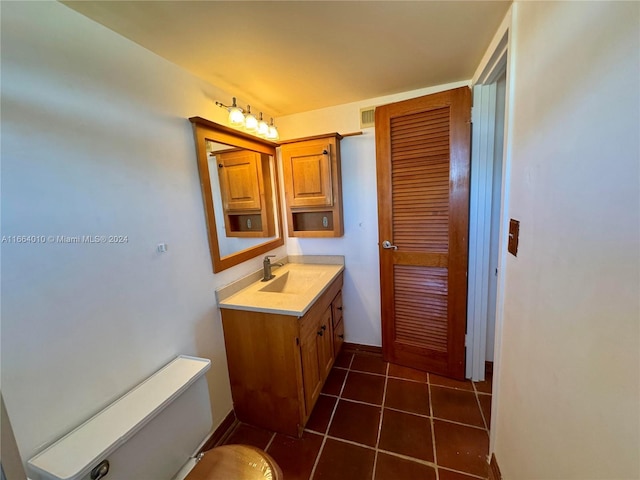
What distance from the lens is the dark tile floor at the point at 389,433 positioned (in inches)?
52.3

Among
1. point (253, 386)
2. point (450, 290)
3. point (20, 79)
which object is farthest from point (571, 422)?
point (20, 79)

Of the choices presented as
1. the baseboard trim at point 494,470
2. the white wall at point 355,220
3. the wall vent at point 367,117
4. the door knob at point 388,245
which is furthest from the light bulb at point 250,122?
the baseboard trim at point 494,470

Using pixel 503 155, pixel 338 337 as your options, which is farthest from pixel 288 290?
pixel 503 155

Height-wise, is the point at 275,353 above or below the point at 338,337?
above

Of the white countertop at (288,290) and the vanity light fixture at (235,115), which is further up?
the vanity light fixture at (235,115)

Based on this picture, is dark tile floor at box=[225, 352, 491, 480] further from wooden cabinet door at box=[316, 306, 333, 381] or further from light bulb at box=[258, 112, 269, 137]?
light bulb at box=[258, 112, 269, 137]

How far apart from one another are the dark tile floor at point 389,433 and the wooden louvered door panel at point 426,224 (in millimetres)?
255

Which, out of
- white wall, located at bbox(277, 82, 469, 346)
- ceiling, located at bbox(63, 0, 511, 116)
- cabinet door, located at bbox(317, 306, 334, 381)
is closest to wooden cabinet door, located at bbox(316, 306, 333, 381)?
cabinet door, located at bbox(317, 306, 334, 381)

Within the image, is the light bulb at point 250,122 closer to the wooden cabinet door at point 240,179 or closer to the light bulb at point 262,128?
the light bulb at point 262,128

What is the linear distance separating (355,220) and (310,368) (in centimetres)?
120

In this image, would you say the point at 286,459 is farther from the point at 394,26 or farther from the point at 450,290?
the point at 394,26

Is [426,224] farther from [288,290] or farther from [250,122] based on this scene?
[250,122]

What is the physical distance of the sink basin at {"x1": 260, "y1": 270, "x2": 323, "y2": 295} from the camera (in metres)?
2.03

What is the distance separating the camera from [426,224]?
1.83 metres
